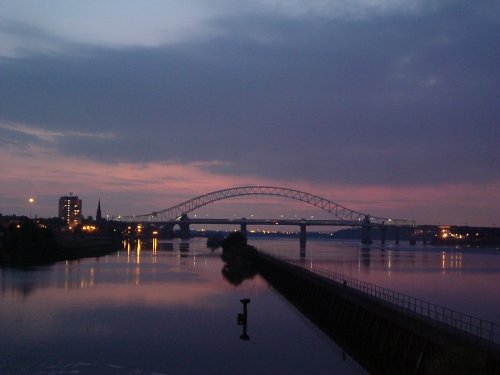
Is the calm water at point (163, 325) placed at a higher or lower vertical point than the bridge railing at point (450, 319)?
lower

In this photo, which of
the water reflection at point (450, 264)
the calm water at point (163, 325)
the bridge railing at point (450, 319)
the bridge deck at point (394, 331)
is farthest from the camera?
the water reflection at point (450, 264)

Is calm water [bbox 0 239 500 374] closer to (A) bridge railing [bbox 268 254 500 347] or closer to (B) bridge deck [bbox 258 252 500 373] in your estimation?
(B) bridge deck [bbox 258 252 500 373]

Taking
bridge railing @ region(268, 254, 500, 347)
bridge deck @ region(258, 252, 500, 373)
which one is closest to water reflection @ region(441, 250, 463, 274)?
bridge railing @ region(268, 254, 500, 347)

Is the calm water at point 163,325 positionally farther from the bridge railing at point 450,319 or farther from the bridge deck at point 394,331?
the bridge railing at point 450,319

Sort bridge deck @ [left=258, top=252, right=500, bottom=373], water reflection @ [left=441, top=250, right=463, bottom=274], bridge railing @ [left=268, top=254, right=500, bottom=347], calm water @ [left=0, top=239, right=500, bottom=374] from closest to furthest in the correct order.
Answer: bridge deck @ [left=258, top=252, right=500, bottom=373] → bridge railing @ [left=268, top=254, right=500, bottom=347] → calm water @ [left=0, top=239, right=500, bottom=374] → water reflection @ [left=441, top=250, right=463, bottom=274]

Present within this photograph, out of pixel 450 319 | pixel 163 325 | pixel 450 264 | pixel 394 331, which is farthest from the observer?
pixel 450 264

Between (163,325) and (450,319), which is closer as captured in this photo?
(450,319)

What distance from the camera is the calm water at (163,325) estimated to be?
90.3 feet

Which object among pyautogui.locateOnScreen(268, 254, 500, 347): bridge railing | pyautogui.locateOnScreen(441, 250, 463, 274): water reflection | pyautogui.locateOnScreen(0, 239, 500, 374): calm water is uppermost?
pyautogui.locateOnScreen(268, 254, 500, 347): bridge railing

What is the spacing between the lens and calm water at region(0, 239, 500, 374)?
27.5 metres

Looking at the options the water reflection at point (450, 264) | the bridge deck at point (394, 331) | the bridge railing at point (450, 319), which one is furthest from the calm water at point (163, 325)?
the water reflection at point (450, 264)

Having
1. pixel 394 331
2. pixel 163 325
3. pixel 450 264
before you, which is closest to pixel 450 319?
pixel 394 331

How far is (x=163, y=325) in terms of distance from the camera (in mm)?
36469

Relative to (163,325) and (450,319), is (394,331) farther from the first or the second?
(163,325)
